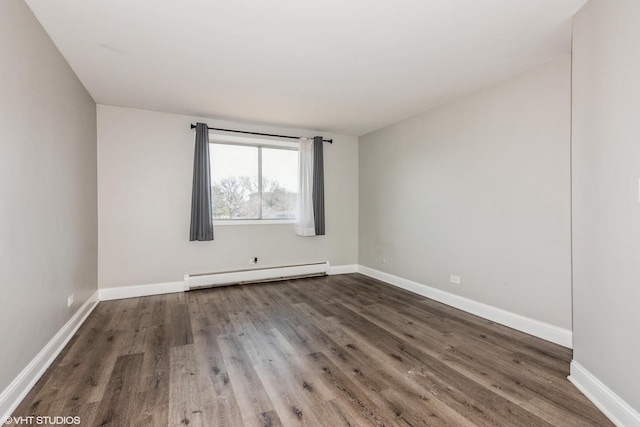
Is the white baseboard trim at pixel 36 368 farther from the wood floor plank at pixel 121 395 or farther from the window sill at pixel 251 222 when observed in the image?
the window sill at pixel 251 222

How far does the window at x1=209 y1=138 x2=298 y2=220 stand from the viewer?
15.1 ft

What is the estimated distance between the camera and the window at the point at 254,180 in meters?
4.60

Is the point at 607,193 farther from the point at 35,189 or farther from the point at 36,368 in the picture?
the point at 36,368

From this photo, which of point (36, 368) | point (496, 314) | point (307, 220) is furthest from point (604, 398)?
point (307, 220)

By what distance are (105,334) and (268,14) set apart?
3.11 metres

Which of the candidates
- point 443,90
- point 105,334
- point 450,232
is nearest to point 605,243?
point 450,232

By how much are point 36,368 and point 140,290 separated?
2101 millimetres

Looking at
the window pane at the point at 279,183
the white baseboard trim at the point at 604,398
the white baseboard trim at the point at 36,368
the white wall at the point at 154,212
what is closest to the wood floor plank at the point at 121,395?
the white baseboard trim at the point at 36,368

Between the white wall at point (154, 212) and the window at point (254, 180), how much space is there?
0.84 feet

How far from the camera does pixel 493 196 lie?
316 cm

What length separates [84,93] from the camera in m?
3.28

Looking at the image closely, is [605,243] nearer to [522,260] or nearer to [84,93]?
[522,260]

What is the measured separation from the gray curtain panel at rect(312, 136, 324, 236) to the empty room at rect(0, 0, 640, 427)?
504 millimetres

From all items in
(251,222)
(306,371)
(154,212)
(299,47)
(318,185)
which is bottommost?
(306,371)
